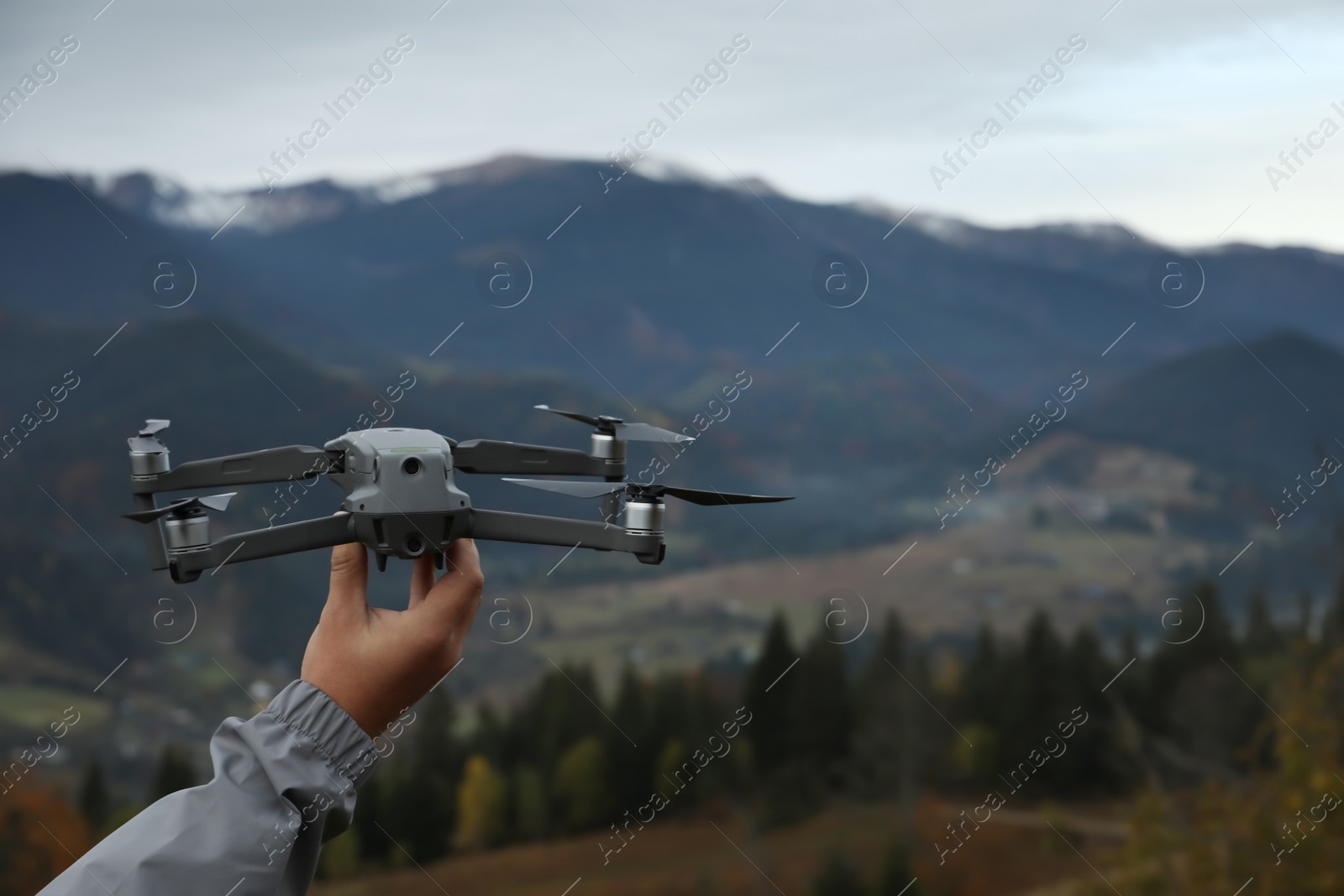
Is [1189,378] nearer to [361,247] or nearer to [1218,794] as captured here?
[1218,794]

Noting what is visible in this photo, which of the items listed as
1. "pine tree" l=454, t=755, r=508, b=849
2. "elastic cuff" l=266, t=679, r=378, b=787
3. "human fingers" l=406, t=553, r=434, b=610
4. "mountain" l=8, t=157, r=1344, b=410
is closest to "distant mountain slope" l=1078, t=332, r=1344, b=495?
"mountain" l=8, t=157, r=1344, b=410

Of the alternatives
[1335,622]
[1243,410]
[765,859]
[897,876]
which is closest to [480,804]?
[765,859]

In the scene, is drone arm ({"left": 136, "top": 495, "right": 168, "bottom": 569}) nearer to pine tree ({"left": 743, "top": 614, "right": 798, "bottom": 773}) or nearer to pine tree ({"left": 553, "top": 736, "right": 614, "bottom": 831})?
pine tree ({"left": 553, "top": 736, "right": 614, "bottom": 831})

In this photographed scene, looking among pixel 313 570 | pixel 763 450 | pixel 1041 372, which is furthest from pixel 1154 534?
pixel 313 570

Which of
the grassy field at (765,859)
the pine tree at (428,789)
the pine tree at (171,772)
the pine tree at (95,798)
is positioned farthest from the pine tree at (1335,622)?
the pine tree at (95,798)

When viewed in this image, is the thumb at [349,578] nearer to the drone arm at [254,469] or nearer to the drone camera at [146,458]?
the drone arm at [254,469]

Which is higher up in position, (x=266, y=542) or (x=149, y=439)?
(x=149, y=439)

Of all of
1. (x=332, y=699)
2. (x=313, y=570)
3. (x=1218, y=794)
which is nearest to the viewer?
(x=332, y=699)

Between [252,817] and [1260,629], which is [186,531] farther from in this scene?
[1260,629]
